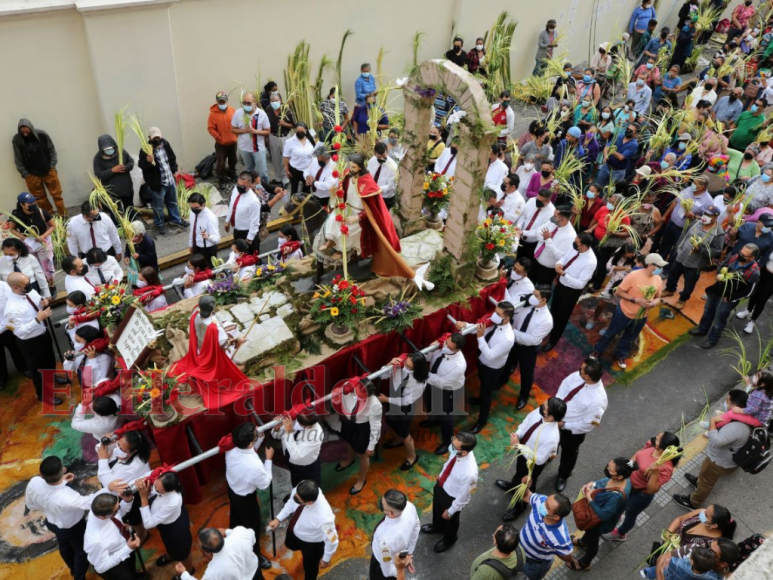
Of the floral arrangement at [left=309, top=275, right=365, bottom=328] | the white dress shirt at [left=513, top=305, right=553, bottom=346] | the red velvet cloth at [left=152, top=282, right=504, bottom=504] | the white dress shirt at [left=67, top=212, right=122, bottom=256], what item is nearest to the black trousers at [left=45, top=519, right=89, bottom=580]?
the red velvet cloth at [left=152, top=282, right=504, bottom=504]

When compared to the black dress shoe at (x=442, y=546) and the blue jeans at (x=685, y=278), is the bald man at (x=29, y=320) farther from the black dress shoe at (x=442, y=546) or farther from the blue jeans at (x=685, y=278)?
the blue jeans at (x=685, y=278)

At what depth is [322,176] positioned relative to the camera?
9.23 meters

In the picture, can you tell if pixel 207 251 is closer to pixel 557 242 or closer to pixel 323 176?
pixel 323 176

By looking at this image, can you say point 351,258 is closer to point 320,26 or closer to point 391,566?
point 391,566

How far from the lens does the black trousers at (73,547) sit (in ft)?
16.9

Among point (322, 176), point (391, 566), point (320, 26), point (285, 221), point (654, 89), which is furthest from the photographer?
point (654, 89)

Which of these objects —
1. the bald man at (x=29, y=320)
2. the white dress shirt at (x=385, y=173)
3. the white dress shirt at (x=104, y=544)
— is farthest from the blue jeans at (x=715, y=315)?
the bald man at (x=29, y=320)

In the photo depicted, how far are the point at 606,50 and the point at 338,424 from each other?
11880 mm

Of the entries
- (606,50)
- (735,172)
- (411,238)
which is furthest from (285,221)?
(606,50)

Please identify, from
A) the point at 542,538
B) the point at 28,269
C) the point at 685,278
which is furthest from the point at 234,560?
the point at 685,278

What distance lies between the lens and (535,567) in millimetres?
5230

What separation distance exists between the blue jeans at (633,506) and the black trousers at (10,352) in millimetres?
6736

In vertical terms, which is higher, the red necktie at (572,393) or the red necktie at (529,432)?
the red necktie at (572,393)

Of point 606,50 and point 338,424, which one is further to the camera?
point 606,50
